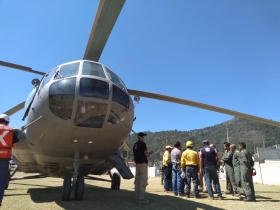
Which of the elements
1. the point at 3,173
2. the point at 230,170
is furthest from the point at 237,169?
the point at 3,173

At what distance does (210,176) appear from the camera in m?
7.34

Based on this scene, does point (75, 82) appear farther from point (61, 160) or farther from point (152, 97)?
point (152, 97)

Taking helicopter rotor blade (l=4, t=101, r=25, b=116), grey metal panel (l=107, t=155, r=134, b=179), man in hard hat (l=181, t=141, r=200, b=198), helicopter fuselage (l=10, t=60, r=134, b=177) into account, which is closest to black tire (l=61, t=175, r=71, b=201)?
helicopter fuselage (l=10, t=60, r=134, b=177)

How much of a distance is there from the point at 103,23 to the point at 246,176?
18.2ft

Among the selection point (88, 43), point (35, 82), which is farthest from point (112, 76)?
point (35, 82)

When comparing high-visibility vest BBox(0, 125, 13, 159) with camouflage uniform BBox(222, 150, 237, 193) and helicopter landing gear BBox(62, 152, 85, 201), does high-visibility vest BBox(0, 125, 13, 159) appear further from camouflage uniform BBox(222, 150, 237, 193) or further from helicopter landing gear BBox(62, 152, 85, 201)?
camouflage uniform BBox(222, 150, 237, 193)

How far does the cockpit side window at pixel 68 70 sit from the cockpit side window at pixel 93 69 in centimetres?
18

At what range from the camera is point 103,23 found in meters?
4.20

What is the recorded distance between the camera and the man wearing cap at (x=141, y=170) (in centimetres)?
603

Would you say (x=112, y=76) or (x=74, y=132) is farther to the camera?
(x=112, y=76)

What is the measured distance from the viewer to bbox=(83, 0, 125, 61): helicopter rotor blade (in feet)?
12.3

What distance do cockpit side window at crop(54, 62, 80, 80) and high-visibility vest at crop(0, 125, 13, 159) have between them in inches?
66.0

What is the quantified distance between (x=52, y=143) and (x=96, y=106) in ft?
4.10

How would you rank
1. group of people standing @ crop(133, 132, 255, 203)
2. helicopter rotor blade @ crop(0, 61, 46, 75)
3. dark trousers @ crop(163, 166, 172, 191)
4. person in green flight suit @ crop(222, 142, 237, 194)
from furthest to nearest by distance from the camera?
dark trousers @ crop(163, 166, 172, 191) → person in green flight suit @ crop(222, 142, 237, 194) → helicopter rotor blade @ crop(0, 61, 46, 75) → group of people standing @ crop(133, 132, 255, 203)
